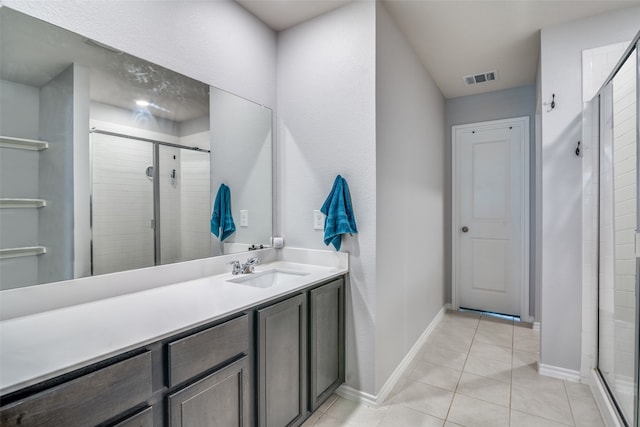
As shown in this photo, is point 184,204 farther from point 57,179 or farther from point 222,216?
point 57,179

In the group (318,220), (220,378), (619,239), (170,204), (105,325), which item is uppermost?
(170,204)

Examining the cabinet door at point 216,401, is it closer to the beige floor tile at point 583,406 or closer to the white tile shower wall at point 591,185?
the beige floor tile at point 583,406

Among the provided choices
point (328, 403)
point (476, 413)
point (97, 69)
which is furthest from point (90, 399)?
point (476, 413)

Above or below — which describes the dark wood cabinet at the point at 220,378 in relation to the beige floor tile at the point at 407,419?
above

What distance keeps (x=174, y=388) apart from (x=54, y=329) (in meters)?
0.44

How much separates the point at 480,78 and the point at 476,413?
308 cm

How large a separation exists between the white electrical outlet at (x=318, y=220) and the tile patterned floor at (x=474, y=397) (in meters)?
1.13

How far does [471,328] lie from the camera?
328 centimetres

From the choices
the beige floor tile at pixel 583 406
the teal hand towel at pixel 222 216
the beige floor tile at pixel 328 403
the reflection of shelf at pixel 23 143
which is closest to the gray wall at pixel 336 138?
the beige floor tile at pixel 328 403

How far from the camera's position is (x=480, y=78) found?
332 cm

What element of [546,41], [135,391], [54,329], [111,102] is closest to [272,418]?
[135,391]

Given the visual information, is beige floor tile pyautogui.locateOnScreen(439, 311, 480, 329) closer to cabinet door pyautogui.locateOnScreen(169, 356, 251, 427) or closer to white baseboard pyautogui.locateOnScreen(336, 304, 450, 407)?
white baseboard pyautogui.locateOnScreen(336, 304, 450, 407)

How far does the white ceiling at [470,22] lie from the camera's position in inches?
82.7

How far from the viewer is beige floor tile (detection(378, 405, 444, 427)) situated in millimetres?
1816
